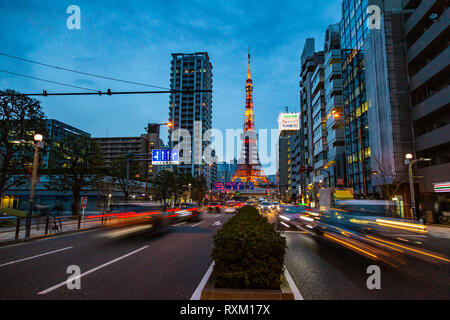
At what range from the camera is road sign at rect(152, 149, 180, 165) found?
920 inches

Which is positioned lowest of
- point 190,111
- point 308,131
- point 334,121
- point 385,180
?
point 385,180

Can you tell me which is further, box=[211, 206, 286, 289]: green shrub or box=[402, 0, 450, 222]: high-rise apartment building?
box=[402, 0, 450, 222]: high-rise apartment building

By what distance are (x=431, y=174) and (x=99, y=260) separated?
31505 millimetres

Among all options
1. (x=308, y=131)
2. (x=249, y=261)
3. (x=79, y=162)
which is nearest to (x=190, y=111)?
(x=308, y=131)

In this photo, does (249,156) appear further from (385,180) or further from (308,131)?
(385,180)

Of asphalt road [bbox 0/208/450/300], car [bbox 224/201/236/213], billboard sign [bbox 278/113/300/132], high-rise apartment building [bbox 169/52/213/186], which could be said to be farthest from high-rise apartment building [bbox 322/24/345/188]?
billboard sign [bbox 278/113/300/132]

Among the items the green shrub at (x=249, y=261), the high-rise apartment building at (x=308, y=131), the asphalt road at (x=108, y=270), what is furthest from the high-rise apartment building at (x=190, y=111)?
the green shrub at (x=249, y=261)

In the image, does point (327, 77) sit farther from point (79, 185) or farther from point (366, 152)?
point (79, 185)

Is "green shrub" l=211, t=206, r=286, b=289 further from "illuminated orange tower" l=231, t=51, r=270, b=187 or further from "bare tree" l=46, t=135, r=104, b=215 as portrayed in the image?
"illuminated orange tower" l=231, t=51, r=270, b=187

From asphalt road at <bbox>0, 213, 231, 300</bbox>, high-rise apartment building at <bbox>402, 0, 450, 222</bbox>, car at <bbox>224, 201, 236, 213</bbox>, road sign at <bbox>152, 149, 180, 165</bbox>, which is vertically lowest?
car at <bbox>224, 201, 236, 213</bbox>

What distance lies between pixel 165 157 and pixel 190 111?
11883 cm

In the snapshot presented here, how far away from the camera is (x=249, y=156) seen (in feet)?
552

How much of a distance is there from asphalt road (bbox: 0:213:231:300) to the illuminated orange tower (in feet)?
404
